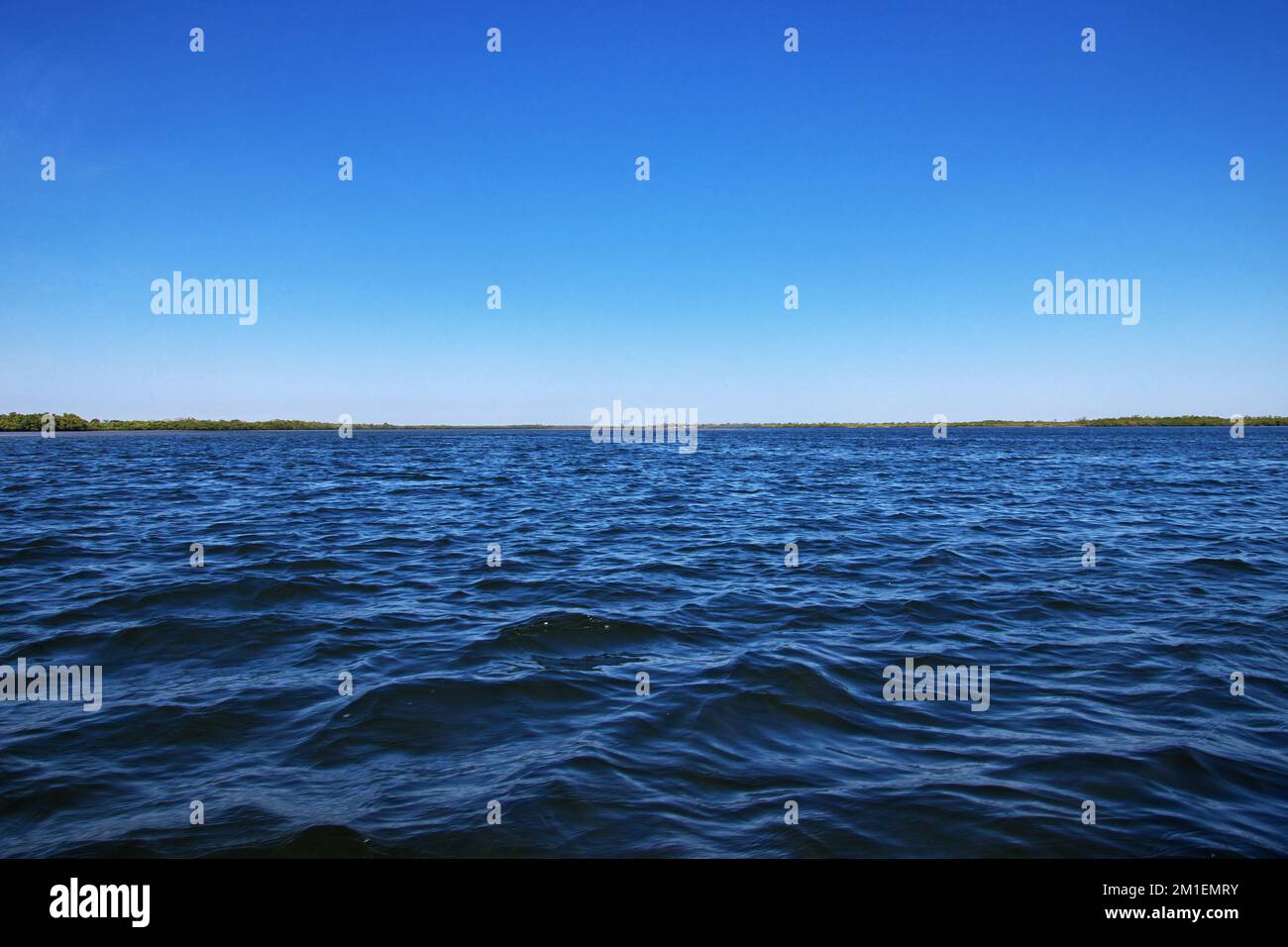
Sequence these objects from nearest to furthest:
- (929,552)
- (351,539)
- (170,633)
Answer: (170,633), (929,552), (351,539)

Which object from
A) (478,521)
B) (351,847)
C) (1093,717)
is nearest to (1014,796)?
(1093,717)

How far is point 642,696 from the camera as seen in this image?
341 inches

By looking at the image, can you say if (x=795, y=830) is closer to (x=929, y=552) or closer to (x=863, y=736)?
(x=863, y=736)

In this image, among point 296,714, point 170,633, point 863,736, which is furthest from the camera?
point 170,633

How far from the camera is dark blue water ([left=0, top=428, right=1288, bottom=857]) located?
5.80m

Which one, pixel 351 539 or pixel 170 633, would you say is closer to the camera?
pixel 170 633

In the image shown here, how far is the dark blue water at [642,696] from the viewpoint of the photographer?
5797 mm
